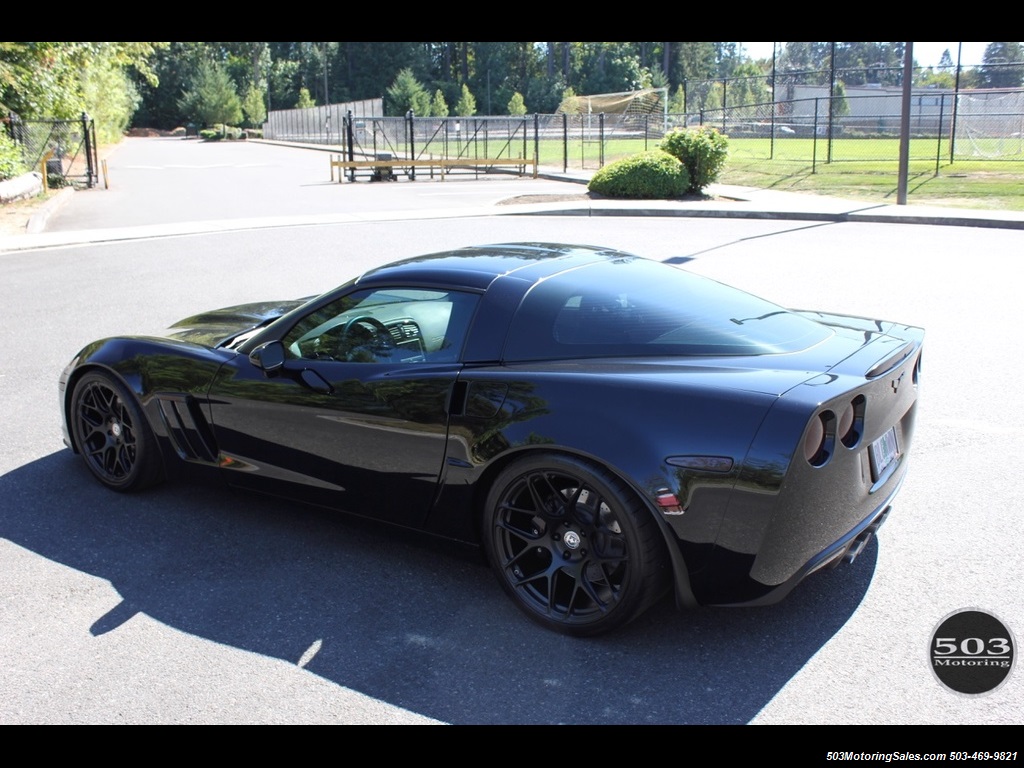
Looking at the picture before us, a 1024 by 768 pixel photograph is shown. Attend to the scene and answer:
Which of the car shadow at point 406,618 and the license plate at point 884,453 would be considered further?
the license plate at point 884,453

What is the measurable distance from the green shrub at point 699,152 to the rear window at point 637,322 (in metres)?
18.6

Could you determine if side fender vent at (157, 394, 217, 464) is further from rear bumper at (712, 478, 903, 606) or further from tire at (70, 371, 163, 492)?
rear bumper at (712, 478, 903, 606)

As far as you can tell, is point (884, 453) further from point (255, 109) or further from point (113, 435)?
point (255, 109)

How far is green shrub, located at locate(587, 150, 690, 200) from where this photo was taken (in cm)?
2152

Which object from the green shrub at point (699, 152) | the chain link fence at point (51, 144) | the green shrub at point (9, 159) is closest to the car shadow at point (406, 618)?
the green shrub at point (699, 152)

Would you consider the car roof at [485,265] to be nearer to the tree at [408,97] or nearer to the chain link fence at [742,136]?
the chain link fence at [742,136]

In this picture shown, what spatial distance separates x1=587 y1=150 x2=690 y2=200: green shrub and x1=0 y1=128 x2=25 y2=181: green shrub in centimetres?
1386

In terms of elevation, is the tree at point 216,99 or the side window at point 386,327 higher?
the tree at point 216,99

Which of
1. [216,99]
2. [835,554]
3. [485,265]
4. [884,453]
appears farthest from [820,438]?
[216,99]

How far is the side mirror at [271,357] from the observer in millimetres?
4336

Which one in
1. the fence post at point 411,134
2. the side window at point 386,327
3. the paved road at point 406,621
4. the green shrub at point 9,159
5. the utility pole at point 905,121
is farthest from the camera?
the fence post at point 411,134

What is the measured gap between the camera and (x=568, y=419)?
137 inches
